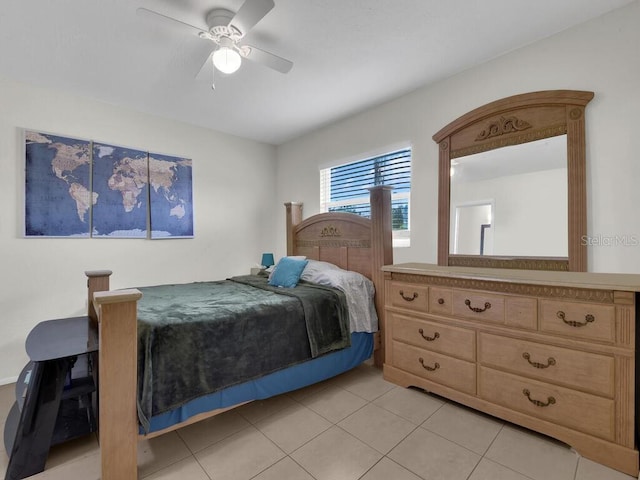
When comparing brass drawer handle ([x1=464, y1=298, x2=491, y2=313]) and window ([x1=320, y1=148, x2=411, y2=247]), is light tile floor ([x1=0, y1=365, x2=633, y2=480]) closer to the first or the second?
brass drawer handle ([x1=464, y1=298, x2=491, y2=313])

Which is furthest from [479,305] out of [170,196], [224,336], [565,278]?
[170,196]

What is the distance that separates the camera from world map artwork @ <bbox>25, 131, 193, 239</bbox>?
2771 mm

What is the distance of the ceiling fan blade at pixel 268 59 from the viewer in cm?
199

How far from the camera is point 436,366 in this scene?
213 centimetres

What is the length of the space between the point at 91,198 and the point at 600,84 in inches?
170

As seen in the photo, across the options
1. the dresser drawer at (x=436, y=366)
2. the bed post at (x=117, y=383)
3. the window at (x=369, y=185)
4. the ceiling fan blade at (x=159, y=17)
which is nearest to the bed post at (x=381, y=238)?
the dresser drawer at (x=436, y=366)

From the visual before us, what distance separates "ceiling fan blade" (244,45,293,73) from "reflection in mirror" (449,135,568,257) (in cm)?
162

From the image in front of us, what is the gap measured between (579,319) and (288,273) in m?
2.07

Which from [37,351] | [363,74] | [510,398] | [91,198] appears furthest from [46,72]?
[510,398]

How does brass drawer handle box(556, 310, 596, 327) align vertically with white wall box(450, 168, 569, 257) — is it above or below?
below

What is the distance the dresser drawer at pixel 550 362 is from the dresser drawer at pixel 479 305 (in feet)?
0.38

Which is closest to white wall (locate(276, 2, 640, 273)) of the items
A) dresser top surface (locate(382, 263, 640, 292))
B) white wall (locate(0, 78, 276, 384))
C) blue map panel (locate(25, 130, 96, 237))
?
dresser top surface (locate(382, 263, 640, 292))

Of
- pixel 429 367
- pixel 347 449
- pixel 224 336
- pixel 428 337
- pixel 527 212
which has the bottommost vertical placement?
pixel 347 449

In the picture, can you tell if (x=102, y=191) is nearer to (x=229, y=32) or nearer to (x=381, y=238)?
(x=229, y=32)
